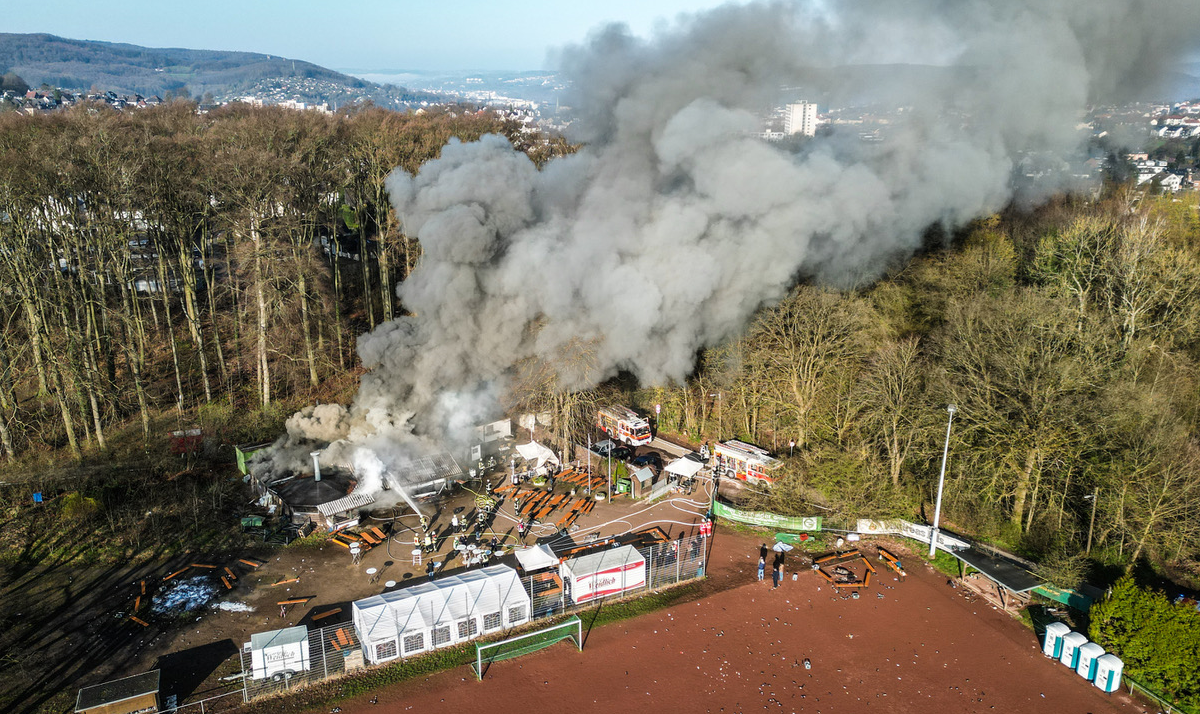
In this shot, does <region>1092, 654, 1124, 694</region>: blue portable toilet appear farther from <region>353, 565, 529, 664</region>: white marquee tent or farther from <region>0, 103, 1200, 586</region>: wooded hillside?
<region>353, 565, 529, 664</region>: white marquee tent

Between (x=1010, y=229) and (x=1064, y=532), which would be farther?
(x=1010, y=229)

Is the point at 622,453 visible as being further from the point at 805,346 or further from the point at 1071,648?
the point at 1071,648

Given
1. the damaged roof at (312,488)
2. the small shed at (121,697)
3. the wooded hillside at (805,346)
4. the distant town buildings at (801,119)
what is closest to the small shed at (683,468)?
the wooded hillside at (805,346)

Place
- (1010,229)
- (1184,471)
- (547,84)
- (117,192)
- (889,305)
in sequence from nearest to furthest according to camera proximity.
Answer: (1184,471) < (117,192) < (889,305) < (1010,229) < (547,84)

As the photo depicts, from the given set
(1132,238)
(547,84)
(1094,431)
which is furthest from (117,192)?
(1132,238)

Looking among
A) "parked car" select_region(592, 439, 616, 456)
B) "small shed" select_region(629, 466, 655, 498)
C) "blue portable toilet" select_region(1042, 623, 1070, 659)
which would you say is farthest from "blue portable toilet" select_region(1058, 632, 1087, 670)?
"parked car" select_region(592, 439, 616, 456)

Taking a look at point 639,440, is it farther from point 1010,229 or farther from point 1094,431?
point 1010,229

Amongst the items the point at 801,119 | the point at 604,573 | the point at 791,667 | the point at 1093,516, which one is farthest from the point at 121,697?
the point at 801,119
